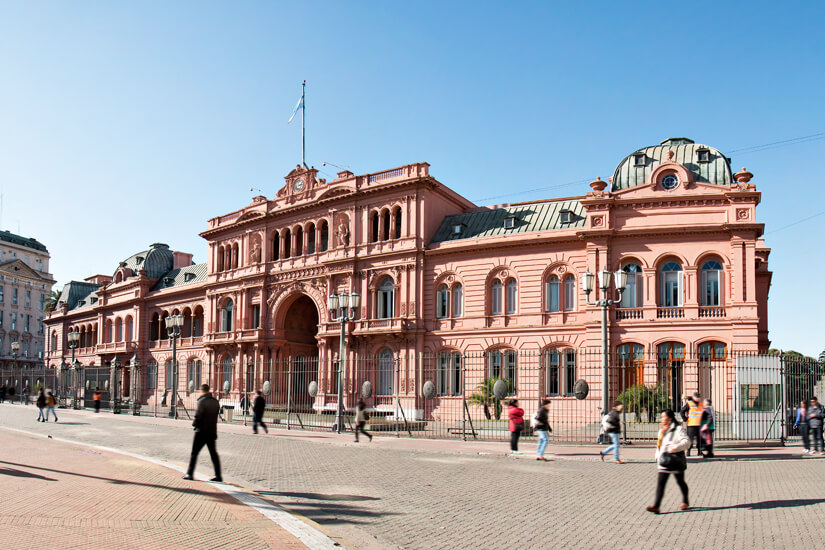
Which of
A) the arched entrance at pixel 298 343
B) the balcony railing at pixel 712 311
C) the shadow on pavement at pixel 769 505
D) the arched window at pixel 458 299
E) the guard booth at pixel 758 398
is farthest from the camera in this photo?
the arched entrance at pixel 298 343

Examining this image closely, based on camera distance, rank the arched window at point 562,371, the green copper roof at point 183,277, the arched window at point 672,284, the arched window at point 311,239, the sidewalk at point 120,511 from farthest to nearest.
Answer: the green copper roof at point 183,277 → the arched window at point 311,239 → the arched window at point 562,371 → the arched window at point 672,284 → the sidewalk at point 120,511

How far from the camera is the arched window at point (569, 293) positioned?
37.2 m

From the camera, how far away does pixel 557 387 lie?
123 ft

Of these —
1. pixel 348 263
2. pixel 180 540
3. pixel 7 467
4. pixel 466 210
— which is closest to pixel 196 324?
pixel 348 263

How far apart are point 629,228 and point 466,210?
13.1 m

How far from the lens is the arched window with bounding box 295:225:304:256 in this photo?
48.0 metres

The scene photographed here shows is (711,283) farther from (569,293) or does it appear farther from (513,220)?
(513,220)

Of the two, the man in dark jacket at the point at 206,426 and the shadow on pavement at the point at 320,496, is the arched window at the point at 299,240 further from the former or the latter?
the shadow on pavement at the point at 320,496

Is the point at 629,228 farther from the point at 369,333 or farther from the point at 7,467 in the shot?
the point at 7,467

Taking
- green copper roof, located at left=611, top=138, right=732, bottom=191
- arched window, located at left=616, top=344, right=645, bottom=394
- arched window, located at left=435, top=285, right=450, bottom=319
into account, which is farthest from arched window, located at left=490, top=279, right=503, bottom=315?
green copper roof, located at left=611, top=138, right=732, bottom=191

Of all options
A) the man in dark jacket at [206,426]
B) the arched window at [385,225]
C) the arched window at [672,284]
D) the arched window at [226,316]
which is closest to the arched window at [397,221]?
the arched window at [385,225]

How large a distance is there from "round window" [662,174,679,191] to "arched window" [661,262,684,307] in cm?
384

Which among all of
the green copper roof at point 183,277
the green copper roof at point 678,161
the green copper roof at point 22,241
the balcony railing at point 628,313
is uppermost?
the green copper roof at point 22,241

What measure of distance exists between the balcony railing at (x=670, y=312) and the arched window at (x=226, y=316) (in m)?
31.3
